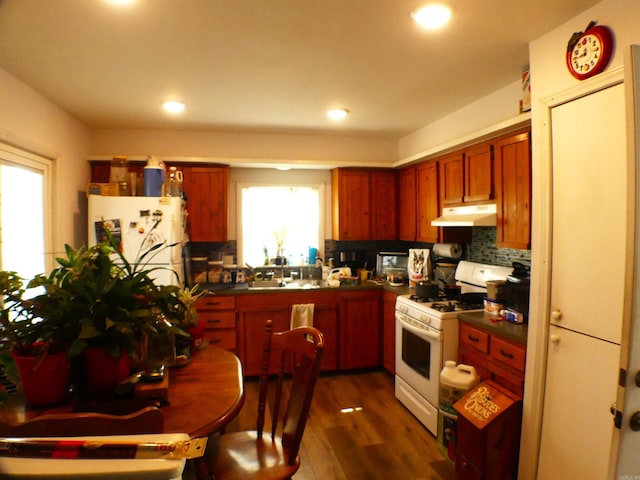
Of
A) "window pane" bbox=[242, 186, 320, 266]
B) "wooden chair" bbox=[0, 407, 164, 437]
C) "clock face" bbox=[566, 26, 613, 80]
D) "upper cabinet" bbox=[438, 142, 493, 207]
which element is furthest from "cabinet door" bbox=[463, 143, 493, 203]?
"wooden chair" bbox=[0, 407, 164, 437]

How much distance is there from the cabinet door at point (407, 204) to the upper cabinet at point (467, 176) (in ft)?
1.59

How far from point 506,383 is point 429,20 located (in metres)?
1.98

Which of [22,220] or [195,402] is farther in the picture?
[22,220]

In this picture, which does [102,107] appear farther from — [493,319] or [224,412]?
[493,319]

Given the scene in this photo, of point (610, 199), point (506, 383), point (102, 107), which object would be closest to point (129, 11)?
point (102, 107)

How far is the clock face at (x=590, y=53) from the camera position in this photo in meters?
1.54

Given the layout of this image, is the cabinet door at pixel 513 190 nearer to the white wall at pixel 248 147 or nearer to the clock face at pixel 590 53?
the clock face at pixel 590 53

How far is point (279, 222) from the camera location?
163 inches

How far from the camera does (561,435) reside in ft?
5.82

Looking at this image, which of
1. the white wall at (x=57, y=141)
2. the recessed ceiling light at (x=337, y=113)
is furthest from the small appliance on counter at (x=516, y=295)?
the white wall at (x=57, y=141)

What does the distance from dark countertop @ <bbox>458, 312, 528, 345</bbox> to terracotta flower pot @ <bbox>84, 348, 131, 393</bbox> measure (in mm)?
1923

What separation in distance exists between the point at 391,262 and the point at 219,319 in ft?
6.09

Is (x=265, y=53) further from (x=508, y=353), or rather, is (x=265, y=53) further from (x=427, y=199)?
(x=508, y=353)

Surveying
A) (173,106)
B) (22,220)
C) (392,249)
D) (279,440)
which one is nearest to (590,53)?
(279,440)
